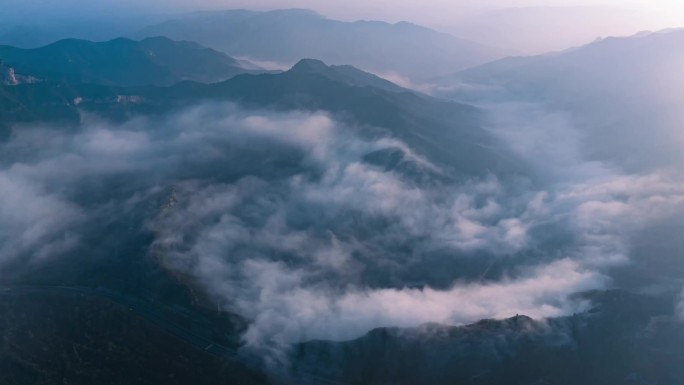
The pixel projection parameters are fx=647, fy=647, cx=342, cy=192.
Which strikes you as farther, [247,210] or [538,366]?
[247,210]

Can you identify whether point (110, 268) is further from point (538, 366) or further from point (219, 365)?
point (538, 366)

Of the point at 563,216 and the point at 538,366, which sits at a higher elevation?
the point at 563,216

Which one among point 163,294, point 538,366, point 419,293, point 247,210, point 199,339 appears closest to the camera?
point 538,366

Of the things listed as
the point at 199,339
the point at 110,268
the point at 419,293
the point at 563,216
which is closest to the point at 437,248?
the point at 419,293

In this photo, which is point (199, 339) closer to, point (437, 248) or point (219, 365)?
point (219, 365)

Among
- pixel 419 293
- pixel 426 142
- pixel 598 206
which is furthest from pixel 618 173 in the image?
pixel 419 293

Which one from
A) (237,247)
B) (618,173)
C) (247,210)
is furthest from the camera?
(618,173)

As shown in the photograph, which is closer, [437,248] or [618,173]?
[437,248]

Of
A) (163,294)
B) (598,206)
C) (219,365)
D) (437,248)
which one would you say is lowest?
(219,365)

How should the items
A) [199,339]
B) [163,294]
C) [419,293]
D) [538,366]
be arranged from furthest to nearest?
[419,293] < [163,294] < [199,339] < [538,366]
